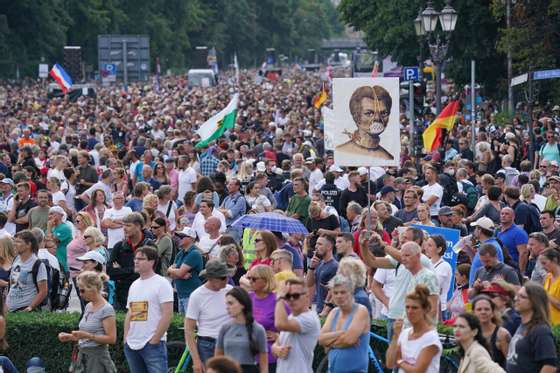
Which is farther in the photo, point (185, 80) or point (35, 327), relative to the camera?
point (185, 80)

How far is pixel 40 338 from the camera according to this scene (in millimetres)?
13305

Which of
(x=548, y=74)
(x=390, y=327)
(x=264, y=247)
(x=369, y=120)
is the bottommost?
(x=390, y=327)

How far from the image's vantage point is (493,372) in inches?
347

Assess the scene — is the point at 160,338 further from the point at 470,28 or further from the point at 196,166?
the point at 470,28

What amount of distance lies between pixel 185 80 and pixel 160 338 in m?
93.7

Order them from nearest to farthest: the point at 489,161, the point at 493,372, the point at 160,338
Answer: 1. the point at 493,372
2. the point at 160,338
3. the point at 489,161

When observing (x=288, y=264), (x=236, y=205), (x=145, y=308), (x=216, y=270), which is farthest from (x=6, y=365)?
(x=236, y=205)

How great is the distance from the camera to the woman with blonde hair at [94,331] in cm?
1132

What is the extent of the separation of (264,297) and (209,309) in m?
0.57

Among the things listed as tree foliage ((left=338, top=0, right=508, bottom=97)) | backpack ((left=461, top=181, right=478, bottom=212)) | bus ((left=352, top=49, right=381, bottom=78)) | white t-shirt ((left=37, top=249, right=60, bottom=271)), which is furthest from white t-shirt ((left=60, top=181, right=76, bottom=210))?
bus ((left=352, top=49, right=381, bottom=78))

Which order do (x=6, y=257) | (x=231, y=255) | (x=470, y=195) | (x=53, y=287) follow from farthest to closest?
(x=470, y=195), (x=53, y=287), (x=6, y=257), (x=231, y=255)

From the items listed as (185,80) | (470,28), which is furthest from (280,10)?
(470,28)

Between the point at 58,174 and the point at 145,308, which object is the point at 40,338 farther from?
the point at 58,174

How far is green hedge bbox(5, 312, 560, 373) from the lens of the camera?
1310 centimetres
